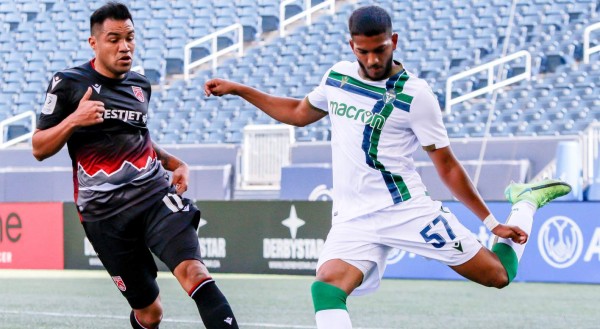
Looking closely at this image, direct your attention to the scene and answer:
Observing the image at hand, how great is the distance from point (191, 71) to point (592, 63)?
363 inches

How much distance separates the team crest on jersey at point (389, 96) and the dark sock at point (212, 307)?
1288mm

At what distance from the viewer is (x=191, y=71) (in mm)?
25516

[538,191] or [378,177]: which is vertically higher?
[378,177]

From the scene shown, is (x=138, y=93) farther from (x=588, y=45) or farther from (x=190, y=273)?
(x=588, y=45)

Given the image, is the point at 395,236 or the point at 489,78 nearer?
the point at 395,236

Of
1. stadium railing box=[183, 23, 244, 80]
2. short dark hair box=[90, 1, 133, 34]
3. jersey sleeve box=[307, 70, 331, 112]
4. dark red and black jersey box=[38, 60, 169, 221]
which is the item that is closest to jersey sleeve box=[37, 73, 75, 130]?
dark red and black jersey box=[38, 60, 169, 221]

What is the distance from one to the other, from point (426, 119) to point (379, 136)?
24 centimetres

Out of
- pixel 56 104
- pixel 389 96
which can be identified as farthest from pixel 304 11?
pixel 389 96

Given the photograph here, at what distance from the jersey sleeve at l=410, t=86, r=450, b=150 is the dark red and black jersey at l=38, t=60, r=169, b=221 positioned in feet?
5.01

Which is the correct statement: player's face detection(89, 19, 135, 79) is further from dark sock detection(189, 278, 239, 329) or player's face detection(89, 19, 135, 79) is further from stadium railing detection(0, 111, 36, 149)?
stadium railing detection(0, 111, 36, 149)

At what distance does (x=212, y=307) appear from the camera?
220 inches

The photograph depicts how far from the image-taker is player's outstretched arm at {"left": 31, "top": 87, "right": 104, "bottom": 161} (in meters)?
5.47

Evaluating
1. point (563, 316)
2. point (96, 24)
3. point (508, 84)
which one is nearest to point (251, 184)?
point (508, 84)

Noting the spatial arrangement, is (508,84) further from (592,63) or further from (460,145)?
(460,145)
